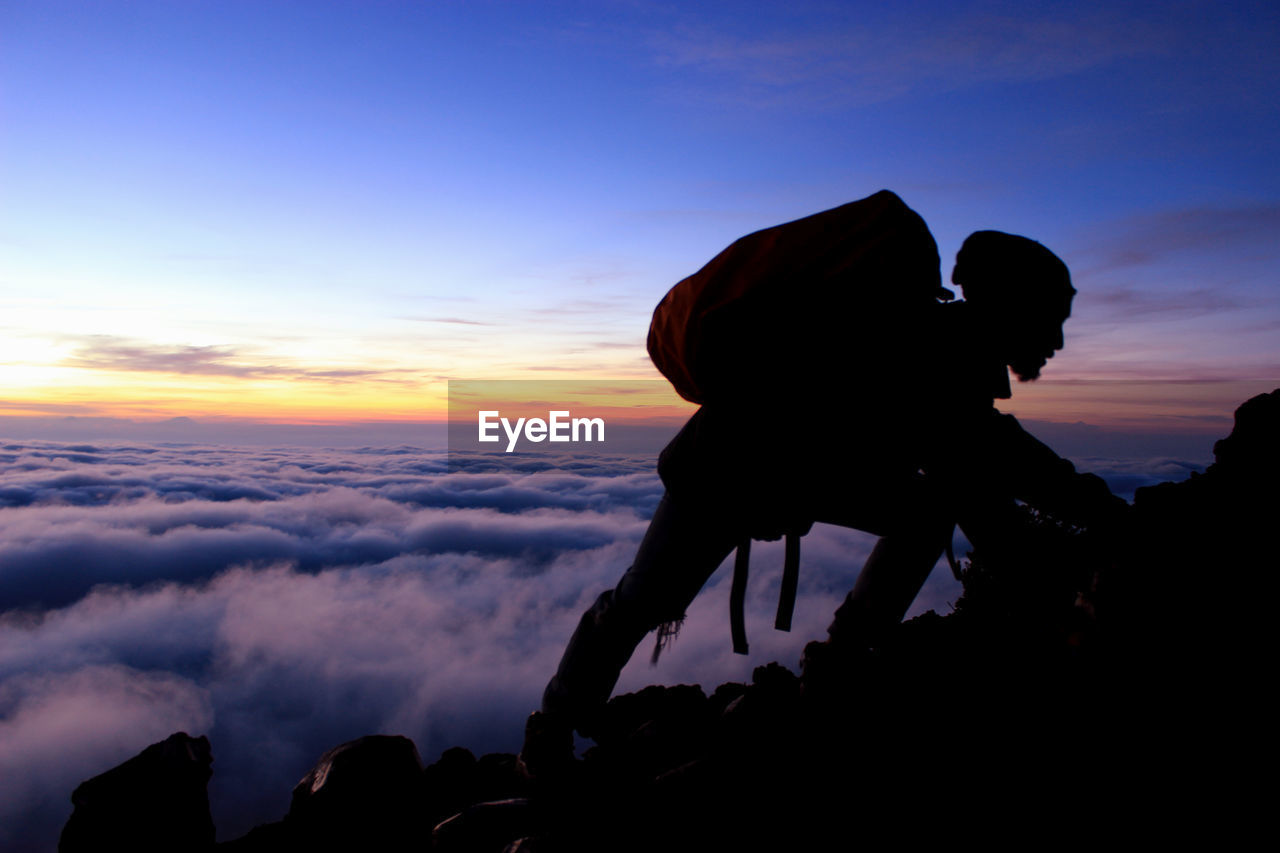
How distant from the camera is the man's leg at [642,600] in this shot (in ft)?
10.8

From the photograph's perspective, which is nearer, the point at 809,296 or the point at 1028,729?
the point at 809,296

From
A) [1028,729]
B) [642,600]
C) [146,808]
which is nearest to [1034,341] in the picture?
[1028,729]

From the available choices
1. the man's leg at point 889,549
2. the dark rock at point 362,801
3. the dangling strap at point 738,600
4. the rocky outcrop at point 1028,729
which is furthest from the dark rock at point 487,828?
the man's leg at point 889,549

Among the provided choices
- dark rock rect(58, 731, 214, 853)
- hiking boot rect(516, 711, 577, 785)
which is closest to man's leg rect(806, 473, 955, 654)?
hiking boot rect(516, 711, 577, 785)

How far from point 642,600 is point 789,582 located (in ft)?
3.03

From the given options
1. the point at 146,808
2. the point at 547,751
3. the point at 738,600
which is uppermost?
the point at 738,600

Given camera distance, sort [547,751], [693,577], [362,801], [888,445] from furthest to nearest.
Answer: [362,801] → [547,751] → [693,577] → [888,445]

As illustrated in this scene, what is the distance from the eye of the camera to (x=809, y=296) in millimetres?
2457

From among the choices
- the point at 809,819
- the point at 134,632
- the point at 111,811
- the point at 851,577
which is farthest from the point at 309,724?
the point at 809,819

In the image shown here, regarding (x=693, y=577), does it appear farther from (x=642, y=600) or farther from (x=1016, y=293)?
(x=1016, y=293)

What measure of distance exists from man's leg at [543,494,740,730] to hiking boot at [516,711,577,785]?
164 mm

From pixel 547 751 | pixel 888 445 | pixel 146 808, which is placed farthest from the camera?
pixel 146 808

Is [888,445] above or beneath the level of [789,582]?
above

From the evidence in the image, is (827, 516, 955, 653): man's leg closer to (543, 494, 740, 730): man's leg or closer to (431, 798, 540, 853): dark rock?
(543, 494, 740, 730): man's leg
